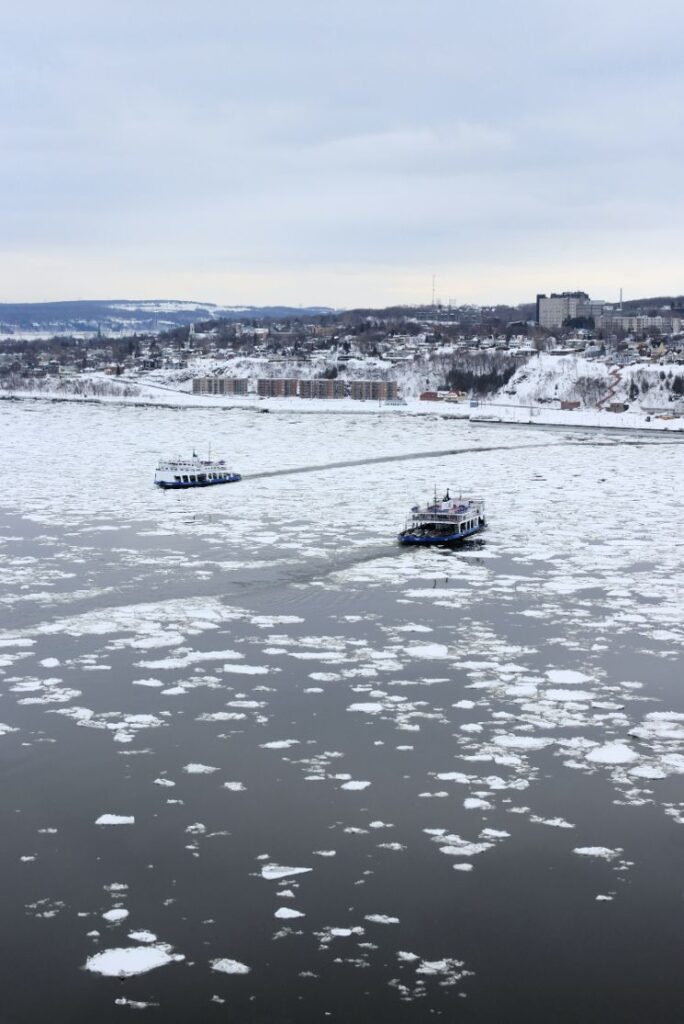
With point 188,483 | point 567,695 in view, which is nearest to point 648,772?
point 567,695

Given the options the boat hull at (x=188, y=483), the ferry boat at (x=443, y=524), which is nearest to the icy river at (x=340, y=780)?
the ferry boat at (x=443, y=524)

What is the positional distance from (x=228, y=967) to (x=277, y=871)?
98 cm

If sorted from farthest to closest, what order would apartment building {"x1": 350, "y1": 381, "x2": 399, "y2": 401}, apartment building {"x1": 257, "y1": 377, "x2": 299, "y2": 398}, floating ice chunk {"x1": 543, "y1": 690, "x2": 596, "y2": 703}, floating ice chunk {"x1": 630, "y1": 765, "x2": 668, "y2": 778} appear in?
apartment building {"x1": 257, "y1": 377, "x2": 299, "y2": 398} → apartment building {"x1": 350, "y1": 381, "x2": 399, "y2": 401} → floating ice chunk {"x1": 543, "y1": 690, "x2": 596, "y2": 703} → floating ice chunk {"x1": 630, "y1": 765, "x2": 668, "y2": 778}

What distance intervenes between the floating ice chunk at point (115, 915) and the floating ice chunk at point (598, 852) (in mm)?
2702

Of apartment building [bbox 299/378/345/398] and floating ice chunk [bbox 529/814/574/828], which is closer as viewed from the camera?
floating ice chunk [bbox 529/814/574/828]

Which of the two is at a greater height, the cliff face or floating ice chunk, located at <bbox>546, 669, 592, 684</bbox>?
the cliff face

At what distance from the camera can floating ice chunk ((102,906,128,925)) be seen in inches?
247

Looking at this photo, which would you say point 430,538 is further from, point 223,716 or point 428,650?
point 223,716

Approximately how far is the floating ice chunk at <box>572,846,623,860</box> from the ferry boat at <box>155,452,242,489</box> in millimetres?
19098

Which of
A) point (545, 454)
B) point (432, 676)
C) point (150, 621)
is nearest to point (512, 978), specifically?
point (432, 676)

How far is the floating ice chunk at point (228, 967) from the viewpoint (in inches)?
229

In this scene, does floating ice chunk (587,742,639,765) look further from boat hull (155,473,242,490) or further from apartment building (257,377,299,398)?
apartment building (257,377,299,398)

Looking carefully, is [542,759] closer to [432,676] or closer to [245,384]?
[432,676]

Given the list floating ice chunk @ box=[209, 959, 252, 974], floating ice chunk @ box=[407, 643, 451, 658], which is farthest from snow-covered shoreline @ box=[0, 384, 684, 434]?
floating ice chunk @ box=[209, 959, 252, 974]
